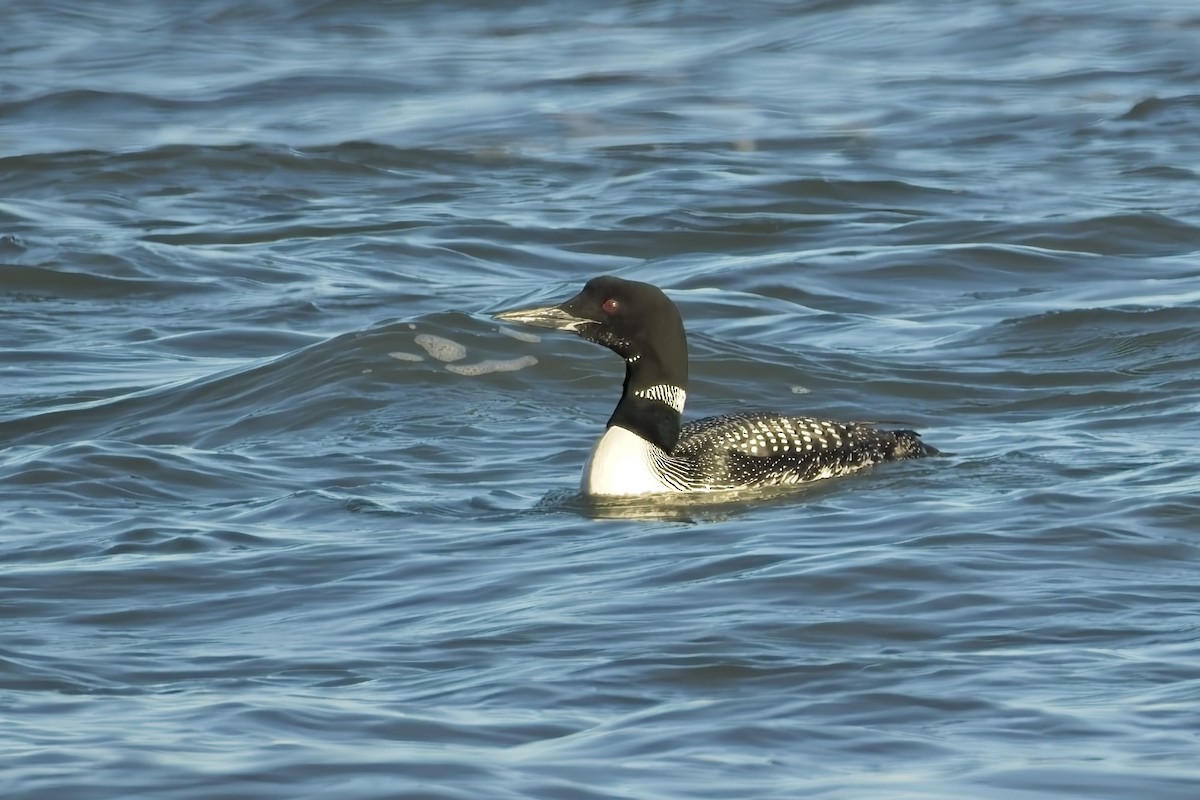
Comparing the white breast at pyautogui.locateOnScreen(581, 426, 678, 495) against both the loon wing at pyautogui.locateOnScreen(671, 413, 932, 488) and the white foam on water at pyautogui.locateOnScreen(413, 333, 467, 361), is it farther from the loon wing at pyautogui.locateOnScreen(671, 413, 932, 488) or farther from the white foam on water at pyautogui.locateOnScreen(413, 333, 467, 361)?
the white foam on water at pyautogui.locateOnScreen(413, 333, 467, 361)

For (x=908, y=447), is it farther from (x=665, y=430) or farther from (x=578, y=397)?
(x=578, y=397)

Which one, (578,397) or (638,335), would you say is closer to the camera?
(638,335)

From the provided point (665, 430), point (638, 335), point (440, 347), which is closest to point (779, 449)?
point (665, 430)

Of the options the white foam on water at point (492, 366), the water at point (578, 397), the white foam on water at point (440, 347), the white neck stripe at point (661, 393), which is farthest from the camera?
the white foam on water at point (440, 347)

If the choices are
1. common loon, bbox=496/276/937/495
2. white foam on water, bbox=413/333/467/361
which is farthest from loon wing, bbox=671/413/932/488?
white foam on water, bbox=413/333/467/361

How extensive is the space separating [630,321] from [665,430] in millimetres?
460

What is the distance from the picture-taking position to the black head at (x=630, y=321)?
8.91m

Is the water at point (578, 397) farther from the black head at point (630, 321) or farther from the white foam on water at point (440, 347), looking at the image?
the black head at point (630, 321)

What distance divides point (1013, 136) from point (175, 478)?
34.4 ft

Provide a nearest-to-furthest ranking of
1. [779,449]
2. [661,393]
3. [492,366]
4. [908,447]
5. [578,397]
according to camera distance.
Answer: [779,449] < [661,393] < [908,447] < [578,397] < [492,366]

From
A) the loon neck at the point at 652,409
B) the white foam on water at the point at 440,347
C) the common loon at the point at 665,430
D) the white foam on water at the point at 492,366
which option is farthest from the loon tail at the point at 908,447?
the white foam on water at the point at 440,347

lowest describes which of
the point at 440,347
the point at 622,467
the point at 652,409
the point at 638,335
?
the point at 440,347

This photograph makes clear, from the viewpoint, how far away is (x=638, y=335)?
29.3 ft

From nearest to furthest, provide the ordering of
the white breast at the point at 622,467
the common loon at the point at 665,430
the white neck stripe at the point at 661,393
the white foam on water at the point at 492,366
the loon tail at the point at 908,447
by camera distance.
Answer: the white breast at the point at 622,467, the common loon at the point at 665,430, the white neck stripe at the point at 661,393, the loon tail at the point at 908,447, the white foam on water at the point at 492,366
